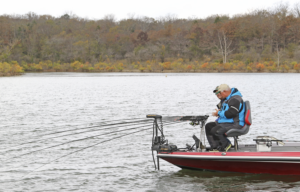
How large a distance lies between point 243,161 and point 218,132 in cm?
88

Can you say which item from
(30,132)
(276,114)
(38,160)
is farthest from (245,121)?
(276,114)

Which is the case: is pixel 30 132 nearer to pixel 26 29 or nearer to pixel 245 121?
pixel 245 121

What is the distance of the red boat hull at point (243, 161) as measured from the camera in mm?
8086

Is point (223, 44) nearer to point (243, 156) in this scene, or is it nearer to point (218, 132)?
point (218, 132)

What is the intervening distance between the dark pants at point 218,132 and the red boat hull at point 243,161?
0.92 feet

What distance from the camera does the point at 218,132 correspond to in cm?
830

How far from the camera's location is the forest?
83125 millimetres

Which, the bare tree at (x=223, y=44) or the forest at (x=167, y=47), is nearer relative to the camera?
the forest at (x=167, y=47)

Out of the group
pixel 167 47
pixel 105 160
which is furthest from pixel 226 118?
pixel 167 47

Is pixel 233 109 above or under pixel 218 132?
above

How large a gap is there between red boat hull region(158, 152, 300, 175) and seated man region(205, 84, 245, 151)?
0.30m

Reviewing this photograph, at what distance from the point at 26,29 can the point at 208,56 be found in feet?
190

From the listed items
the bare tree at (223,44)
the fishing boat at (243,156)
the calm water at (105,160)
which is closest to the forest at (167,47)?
the bare tree at (223,44)

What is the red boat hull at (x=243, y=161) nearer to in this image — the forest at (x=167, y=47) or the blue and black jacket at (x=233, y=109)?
the blue and black jacket at (x=233, y=109)
